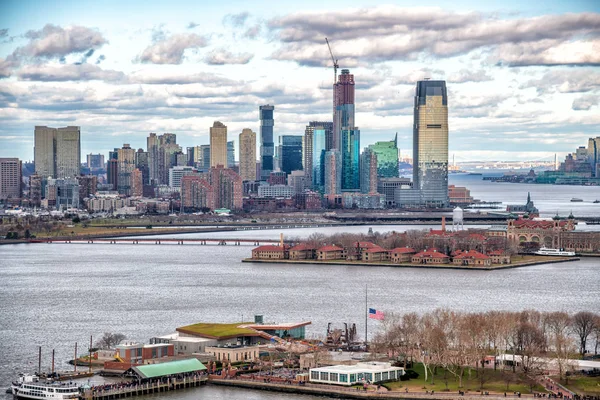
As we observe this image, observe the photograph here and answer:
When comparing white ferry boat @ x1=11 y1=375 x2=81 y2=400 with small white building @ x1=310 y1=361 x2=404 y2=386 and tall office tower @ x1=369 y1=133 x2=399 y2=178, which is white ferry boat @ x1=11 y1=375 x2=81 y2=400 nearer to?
small white building @ x1=310 y1=361 x2=404 y2=386

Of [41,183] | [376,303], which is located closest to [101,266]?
[376,303]

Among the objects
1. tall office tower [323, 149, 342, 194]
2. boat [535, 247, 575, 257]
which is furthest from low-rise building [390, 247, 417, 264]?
tall office tower [323, 149, 342, 194]

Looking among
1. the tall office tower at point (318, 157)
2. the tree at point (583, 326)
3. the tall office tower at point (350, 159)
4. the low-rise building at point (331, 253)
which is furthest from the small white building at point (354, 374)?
the tall office tower at point (318, 157)

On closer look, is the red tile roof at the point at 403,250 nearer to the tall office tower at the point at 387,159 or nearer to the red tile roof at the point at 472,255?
the red tile roof at the point at 472,255

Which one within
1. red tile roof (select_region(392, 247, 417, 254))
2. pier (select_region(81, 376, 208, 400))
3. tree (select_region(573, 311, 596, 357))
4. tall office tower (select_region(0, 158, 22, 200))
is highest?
tall office tower (select_region(0, 158, 22, 200))

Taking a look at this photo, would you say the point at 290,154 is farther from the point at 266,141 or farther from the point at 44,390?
the point at 44,390

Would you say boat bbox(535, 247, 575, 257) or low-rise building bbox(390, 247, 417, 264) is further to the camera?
boat bbox(535, 247, 575, 257)

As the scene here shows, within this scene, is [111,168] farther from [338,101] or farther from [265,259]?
[265,259]
